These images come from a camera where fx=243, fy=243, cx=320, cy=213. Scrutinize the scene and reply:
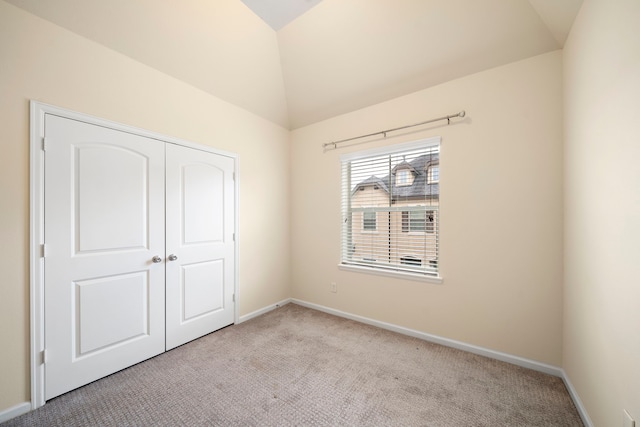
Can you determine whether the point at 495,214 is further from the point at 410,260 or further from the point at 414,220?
the point at 410,260

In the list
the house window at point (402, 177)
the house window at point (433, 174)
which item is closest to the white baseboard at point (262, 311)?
the house window at point (402, 177)

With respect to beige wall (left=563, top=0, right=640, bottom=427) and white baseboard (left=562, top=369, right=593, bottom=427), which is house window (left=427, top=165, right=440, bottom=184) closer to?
beige wall (left=563, top=0, right=640, bottom=427)

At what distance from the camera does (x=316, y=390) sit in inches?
72.0

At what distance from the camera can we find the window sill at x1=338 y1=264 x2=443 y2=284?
2523mm

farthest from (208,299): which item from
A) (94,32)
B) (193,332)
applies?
(94,32)

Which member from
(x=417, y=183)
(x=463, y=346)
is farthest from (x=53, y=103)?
(x=463, y=346)

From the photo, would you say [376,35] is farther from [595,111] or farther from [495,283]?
[495,283]

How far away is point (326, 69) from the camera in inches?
110

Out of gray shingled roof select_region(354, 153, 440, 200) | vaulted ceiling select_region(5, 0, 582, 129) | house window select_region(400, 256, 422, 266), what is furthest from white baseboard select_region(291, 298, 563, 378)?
vaulted ceiling select_region(5, 0, 582, 129)

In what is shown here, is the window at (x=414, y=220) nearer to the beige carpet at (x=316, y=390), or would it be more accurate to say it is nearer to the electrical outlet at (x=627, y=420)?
the beige carpet at (x=316, y=390)

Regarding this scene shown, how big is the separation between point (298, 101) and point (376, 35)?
1.27 metres

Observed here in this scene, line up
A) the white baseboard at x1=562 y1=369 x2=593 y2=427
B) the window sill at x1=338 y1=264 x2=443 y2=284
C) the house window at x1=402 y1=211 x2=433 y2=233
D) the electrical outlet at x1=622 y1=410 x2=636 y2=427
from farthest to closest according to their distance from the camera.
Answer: the house window at x1=402 y1=211 x2=433 y2=233, the window sill at x1=338 y1=264 x2=443 y2=284, the white baseboard at x1=562 y1=369 x2=593 y2=427, the electrical outlet at x1=622 y1=410 x2=636 y2=427

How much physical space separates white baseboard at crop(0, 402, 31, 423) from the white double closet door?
4.3 inches

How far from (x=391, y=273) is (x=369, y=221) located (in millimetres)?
682
